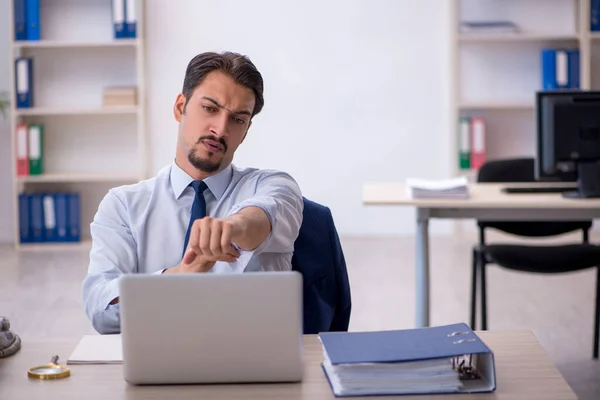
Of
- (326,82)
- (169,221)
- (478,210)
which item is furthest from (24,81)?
(169,221)

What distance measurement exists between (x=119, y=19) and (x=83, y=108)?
62cm

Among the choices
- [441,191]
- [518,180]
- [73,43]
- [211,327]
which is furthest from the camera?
[73,43]

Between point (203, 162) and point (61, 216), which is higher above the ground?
point (203, 162)

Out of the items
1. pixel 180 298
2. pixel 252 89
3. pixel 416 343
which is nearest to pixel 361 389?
pixel 416 343

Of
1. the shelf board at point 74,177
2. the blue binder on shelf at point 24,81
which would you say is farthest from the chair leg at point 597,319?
the blue binder on shelf at point 24,81

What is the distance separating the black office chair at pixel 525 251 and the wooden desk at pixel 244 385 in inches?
80.8

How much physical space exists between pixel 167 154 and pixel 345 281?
14.6ft

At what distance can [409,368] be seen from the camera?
4.61 ft

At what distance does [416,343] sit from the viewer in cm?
147

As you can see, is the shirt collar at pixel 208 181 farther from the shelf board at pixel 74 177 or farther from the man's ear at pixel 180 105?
the shelf board at pixel 74 177

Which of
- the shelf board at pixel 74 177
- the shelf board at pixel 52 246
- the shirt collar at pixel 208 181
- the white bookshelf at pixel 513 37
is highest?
the white bookshelf at pixel 513 37

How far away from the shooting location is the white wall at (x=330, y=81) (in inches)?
246

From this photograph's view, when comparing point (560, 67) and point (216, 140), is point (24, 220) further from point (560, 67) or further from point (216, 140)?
point (216, 140)

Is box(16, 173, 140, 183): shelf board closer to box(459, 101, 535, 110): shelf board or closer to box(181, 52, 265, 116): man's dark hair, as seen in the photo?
box(459, 101, 535, 110): shelf board
